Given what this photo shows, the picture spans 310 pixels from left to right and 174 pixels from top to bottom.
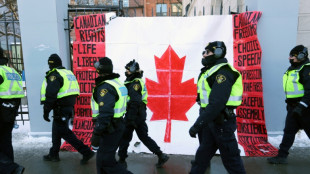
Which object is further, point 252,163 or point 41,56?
point 41,56

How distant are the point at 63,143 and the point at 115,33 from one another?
8.19ft

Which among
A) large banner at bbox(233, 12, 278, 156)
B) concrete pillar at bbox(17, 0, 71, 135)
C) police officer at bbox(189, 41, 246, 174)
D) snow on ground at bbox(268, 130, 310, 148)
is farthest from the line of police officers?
concrete pillar at bbox(17, 0, 71, 135)

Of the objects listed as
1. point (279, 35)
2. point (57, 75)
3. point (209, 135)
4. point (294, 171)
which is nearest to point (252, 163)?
point (294, 171)

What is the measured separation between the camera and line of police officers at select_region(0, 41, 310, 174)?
2.46 meters

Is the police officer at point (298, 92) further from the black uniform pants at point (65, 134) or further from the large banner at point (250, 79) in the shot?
the black uniform pants at point (65, 134)

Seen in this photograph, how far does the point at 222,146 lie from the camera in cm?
249

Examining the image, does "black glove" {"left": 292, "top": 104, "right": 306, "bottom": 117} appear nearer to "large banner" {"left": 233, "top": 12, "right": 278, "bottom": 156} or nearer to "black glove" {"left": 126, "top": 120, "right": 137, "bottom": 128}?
"large banner" {"left": 233, "top": 12, "right": 278, "bottom": 156}

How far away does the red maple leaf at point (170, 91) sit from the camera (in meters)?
4.62

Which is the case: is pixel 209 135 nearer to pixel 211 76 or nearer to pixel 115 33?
pixel 211 76

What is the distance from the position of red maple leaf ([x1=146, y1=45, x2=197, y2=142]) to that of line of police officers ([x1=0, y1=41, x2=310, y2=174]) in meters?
1.15

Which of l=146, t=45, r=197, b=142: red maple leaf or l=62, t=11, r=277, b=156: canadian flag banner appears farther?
l=146, t=45, r=197, b=142: red maple leaf

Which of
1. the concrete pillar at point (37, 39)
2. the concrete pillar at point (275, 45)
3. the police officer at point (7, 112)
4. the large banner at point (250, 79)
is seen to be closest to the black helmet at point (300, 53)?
the large banner at point (250, 79)

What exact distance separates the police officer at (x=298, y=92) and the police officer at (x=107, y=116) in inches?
101

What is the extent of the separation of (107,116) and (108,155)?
0.48 m
